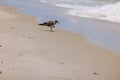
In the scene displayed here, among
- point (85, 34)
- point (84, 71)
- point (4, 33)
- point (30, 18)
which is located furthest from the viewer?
point (30, 18)

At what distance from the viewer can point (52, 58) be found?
837 cm

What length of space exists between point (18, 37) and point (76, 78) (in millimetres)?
3919

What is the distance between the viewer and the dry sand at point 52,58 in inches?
278

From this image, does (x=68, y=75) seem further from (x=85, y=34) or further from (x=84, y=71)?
(x=85, y=34)

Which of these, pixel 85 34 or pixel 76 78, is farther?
pixel 85 34

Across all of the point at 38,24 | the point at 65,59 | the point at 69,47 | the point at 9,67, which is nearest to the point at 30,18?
the point at 38,24

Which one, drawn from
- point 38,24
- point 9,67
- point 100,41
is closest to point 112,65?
point 9,67

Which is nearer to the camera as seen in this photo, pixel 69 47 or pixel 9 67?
pixel 9 67

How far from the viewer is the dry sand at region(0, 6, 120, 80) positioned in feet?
23.2

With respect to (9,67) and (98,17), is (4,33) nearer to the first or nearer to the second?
(9,67)

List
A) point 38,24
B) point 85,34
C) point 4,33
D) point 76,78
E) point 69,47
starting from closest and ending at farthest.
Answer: point 76,78 < point 69,47 < point 4,33 < point 85,34 < point 38,24

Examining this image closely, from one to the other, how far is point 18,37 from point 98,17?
857cm

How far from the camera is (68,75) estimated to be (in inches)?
280

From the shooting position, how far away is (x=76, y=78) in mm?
7000
